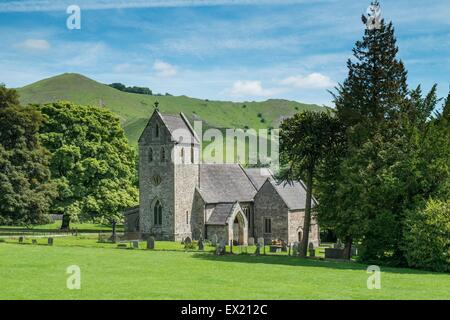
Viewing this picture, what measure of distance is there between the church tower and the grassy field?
18299 millimetres

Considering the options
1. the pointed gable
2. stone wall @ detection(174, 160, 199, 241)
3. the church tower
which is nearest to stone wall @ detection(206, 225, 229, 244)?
stone wall @ detection(174, 160, 199, 241)

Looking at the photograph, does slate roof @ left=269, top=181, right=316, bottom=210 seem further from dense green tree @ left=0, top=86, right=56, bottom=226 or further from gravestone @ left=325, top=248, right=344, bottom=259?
dense green tree @ left=0, top=86, right=56, bottom=226

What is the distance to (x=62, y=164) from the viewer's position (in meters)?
60.0

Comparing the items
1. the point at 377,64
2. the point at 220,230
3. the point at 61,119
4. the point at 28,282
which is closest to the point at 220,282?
the point at 28,282

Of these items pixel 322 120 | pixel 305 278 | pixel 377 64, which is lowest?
pixel 305 278

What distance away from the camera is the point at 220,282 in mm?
24562

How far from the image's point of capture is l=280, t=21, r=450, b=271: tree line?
109ft

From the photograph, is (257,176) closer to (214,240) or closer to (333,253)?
(214,240)

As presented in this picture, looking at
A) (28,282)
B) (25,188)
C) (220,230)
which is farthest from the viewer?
(220,230)

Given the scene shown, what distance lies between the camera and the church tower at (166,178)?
57.4 meters

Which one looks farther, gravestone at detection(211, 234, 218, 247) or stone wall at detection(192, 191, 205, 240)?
stone wall at detection(192, 191, 205, 240)
